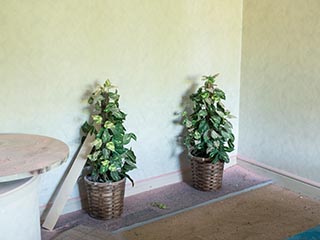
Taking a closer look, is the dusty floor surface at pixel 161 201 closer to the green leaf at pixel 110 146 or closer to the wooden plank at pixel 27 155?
the green leaf at pixel 110 146

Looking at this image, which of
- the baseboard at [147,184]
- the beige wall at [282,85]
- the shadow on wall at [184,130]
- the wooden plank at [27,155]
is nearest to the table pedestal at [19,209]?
the wooden plank at [27,155]

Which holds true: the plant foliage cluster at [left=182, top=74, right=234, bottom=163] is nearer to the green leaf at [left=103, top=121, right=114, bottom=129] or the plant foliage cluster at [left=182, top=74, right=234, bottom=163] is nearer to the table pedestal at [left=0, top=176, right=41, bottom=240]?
the green leaf at [left=103, top=121, right=114, bottom=129]

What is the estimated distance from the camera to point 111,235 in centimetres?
234

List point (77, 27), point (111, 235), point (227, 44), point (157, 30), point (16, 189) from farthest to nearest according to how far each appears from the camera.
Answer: point (227, 44) → point (157, 30) → point (77, 27) → point (111, 235) → point (16, 189)

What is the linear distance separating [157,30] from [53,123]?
1036 mm

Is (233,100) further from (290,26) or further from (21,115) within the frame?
(21,115)

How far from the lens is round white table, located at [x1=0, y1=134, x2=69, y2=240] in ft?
5.66

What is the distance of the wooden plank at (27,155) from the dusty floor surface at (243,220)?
77cm

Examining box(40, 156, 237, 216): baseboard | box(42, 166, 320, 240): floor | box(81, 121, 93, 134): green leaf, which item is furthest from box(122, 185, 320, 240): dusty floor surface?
box(81, 121, 93, 134): green leaf

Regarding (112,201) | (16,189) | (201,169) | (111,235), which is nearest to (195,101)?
(201,169)

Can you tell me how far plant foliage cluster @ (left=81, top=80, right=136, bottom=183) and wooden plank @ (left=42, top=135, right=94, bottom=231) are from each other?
0.19 ft

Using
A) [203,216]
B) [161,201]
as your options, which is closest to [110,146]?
[161,201]

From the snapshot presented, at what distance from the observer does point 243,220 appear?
2.57m

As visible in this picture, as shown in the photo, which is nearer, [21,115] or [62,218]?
[21,115]
